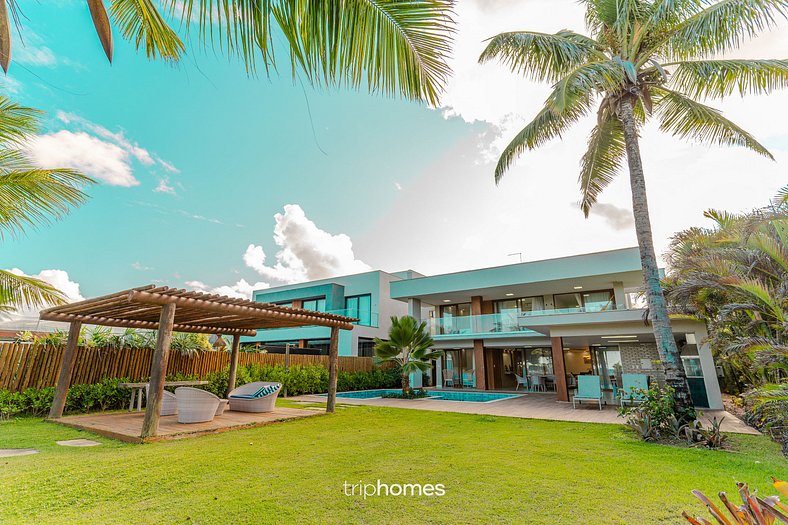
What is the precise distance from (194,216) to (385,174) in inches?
436

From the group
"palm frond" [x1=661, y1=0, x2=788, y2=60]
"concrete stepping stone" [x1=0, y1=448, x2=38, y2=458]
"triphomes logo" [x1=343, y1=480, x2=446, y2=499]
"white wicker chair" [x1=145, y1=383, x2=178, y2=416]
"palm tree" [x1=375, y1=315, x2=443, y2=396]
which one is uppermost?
"palm frond" [x1=661, y1=0, x2=788, y2=60]

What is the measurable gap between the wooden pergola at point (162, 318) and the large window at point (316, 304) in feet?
53.3

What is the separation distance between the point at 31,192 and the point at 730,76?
12633 millimetres

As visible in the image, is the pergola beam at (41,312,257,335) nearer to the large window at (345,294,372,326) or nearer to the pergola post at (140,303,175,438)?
the pergola post at (140,303,175,438)

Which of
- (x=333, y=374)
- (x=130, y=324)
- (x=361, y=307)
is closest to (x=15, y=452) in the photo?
(x=130, y=324)

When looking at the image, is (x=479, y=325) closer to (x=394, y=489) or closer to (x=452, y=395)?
(x=452, y=395)

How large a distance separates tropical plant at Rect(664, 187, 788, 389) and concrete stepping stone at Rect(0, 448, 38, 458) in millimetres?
10968

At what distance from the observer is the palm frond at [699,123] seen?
336 inches

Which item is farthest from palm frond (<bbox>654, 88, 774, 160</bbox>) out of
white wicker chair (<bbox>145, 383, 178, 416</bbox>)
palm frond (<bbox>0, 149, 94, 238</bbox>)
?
white wicker chair (<bbox>145, 383, 178, 416</bbox>)

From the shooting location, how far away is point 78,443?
6000mm

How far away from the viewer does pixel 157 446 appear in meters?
5.93

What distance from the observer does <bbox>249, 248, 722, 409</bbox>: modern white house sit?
11.8m

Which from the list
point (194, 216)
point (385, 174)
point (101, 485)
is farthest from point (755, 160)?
point (194, 216)

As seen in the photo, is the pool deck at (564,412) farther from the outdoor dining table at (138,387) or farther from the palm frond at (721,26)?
the palm frond at (721,26)
